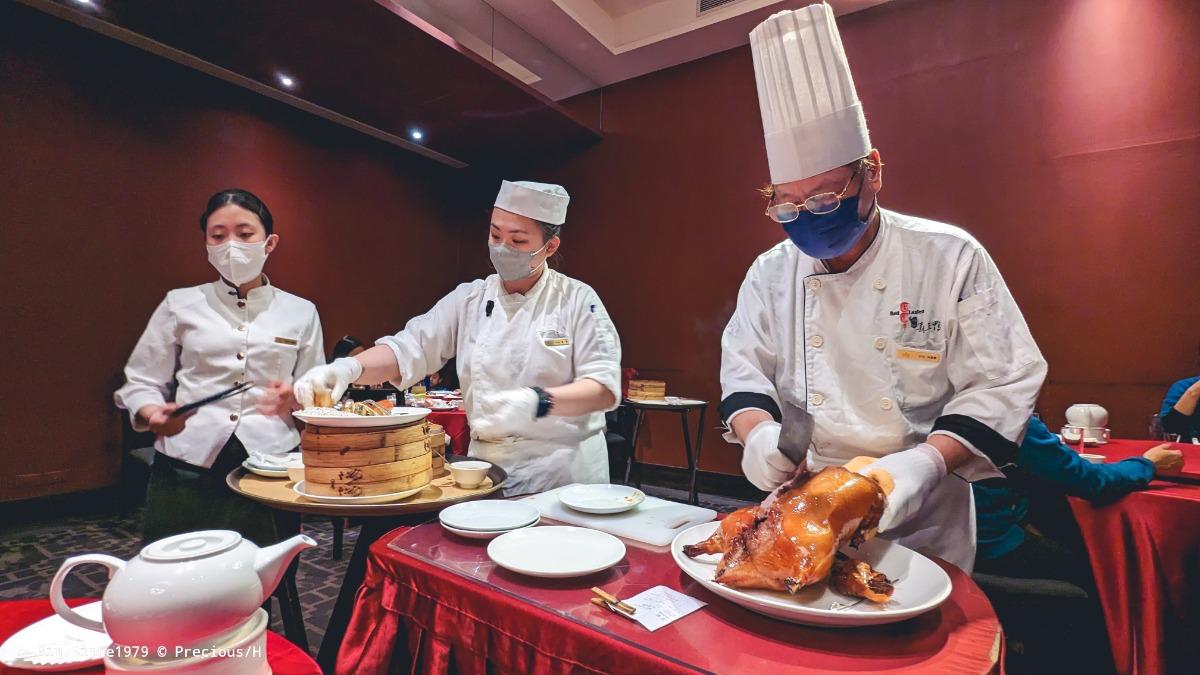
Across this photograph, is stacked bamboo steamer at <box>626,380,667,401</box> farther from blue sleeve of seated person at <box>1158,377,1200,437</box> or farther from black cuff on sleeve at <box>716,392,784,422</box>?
A: black cuff on sleeve at <box>716,392,784,422</box>

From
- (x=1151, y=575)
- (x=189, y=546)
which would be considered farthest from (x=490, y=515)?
(x=1151, y=575)

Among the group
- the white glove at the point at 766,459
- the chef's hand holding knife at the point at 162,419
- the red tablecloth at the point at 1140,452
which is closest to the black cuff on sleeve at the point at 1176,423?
the red tablecloth at the point at 1140,452

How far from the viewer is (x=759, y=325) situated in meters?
1.67

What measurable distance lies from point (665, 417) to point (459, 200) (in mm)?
4277

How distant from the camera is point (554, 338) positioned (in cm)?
224

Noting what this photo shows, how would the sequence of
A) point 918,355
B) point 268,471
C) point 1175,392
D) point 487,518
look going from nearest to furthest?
point 487,518 < point 918,355 < point 268,471 < point 1175,392

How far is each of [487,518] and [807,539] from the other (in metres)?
0.72

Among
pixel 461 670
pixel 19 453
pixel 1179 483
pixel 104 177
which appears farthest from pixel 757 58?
pixel 19 453

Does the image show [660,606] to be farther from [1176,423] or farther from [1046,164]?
[1046,164]

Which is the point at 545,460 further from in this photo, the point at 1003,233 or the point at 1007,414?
the point at 1003,233

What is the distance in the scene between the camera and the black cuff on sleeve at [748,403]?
1.50 m

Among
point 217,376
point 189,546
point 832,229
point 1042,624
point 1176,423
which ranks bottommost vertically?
point 1042,624

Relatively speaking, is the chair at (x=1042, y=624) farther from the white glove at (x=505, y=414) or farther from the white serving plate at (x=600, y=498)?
the white glove at (x=505, y=414)

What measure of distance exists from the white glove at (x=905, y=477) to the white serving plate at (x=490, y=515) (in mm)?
742
